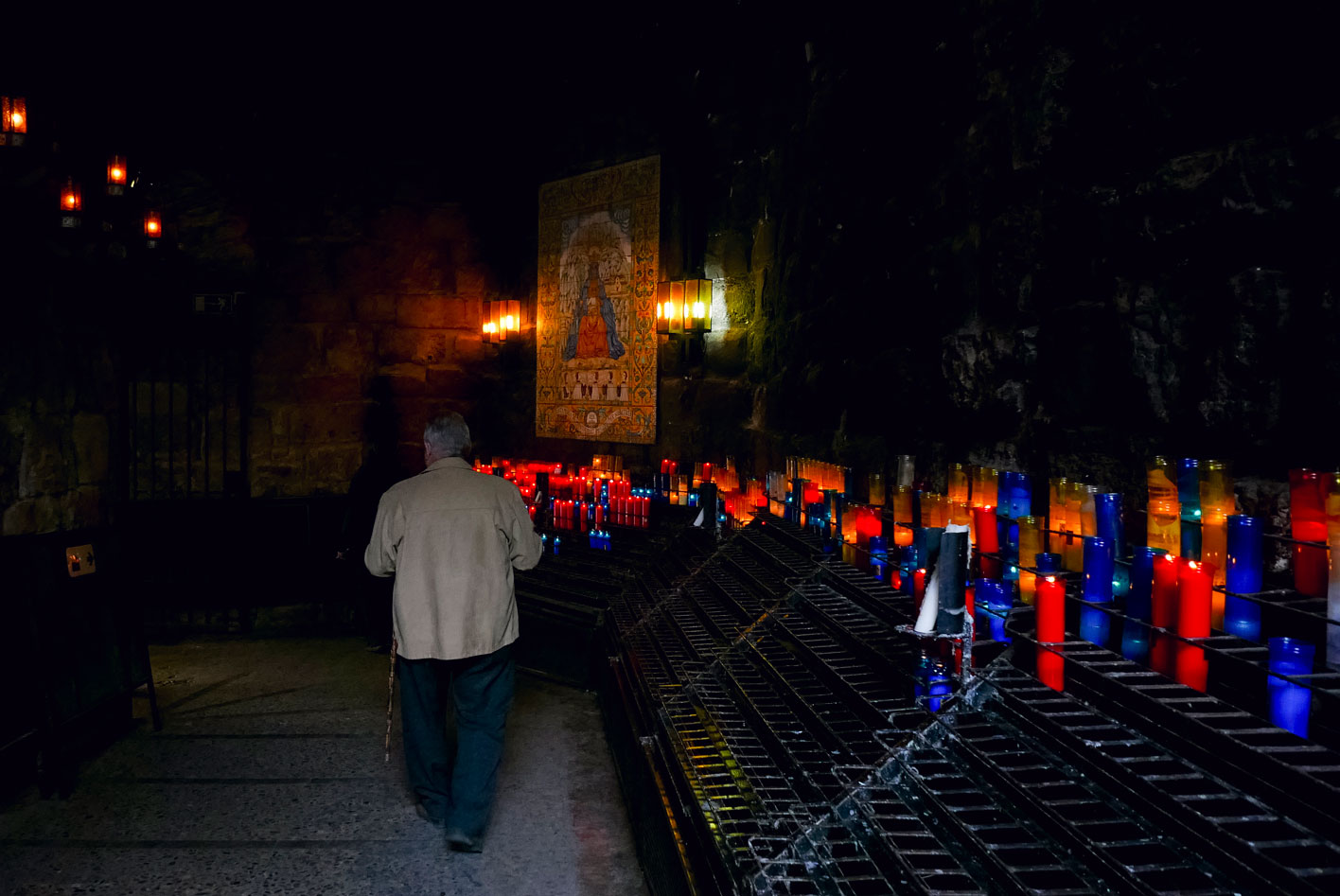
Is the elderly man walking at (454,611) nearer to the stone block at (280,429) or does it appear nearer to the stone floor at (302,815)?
the stone floor at (302,815)

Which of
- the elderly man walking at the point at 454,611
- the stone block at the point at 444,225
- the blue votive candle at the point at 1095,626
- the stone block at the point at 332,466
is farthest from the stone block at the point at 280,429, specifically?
the blue votive candle at the point at 1095,626

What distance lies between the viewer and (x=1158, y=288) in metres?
2.61

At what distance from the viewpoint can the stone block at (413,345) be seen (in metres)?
8.88

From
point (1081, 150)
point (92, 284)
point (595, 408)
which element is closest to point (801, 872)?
point (1081, 150)

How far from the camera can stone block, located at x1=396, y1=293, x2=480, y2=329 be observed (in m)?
8.93

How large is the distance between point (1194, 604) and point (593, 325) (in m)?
6.47

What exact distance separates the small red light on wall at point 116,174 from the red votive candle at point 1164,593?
7190 mm

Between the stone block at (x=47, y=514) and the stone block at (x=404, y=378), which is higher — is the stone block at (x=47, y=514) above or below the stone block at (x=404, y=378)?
below

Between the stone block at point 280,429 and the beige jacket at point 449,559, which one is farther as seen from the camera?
the stone block at point 280,429

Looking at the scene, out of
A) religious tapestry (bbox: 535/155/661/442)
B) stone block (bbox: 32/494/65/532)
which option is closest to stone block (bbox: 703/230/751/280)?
religious tapestry (bbox: 535/155/661/442)

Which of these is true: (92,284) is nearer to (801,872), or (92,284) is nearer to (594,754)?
(594,754)

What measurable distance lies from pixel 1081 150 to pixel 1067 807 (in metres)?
2.21

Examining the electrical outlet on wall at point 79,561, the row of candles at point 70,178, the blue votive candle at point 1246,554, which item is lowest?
the electrical outlet on wall at point 79,561

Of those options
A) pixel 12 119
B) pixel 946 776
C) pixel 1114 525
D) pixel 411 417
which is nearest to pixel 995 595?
pixel 1114 525
